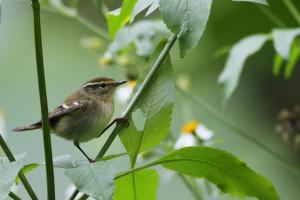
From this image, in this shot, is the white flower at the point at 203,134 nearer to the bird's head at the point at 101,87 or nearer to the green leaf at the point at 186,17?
the bird's head at the point at 101,87

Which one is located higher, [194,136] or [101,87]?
[101,87]

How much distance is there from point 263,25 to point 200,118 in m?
1.34

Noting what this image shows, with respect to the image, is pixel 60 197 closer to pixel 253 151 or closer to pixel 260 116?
pixel 253 151

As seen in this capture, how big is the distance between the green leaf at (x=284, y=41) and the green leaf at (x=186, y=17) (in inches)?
45.2

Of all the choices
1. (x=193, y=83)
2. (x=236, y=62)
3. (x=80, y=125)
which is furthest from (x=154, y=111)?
(x=193, y=83)

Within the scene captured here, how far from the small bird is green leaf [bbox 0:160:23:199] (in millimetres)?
1343

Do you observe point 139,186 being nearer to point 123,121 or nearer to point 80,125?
point 123,121

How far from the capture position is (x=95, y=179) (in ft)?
4.85

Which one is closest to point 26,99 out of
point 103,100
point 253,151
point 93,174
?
point 253,151

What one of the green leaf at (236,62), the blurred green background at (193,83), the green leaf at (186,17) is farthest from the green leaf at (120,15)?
the blurred green background at (193,83)

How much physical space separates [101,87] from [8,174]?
6.60ft

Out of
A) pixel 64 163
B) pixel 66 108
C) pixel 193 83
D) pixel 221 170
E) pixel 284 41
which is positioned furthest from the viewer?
pixel 193 83

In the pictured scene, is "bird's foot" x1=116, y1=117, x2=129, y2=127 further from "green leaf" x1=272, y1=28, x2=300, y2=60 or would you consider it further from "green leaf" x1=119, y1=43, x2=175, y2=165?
"green leaf" x1=272, y1=28, x2=300, y2=60

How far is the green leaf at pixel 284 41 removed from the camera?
2.59 meters
